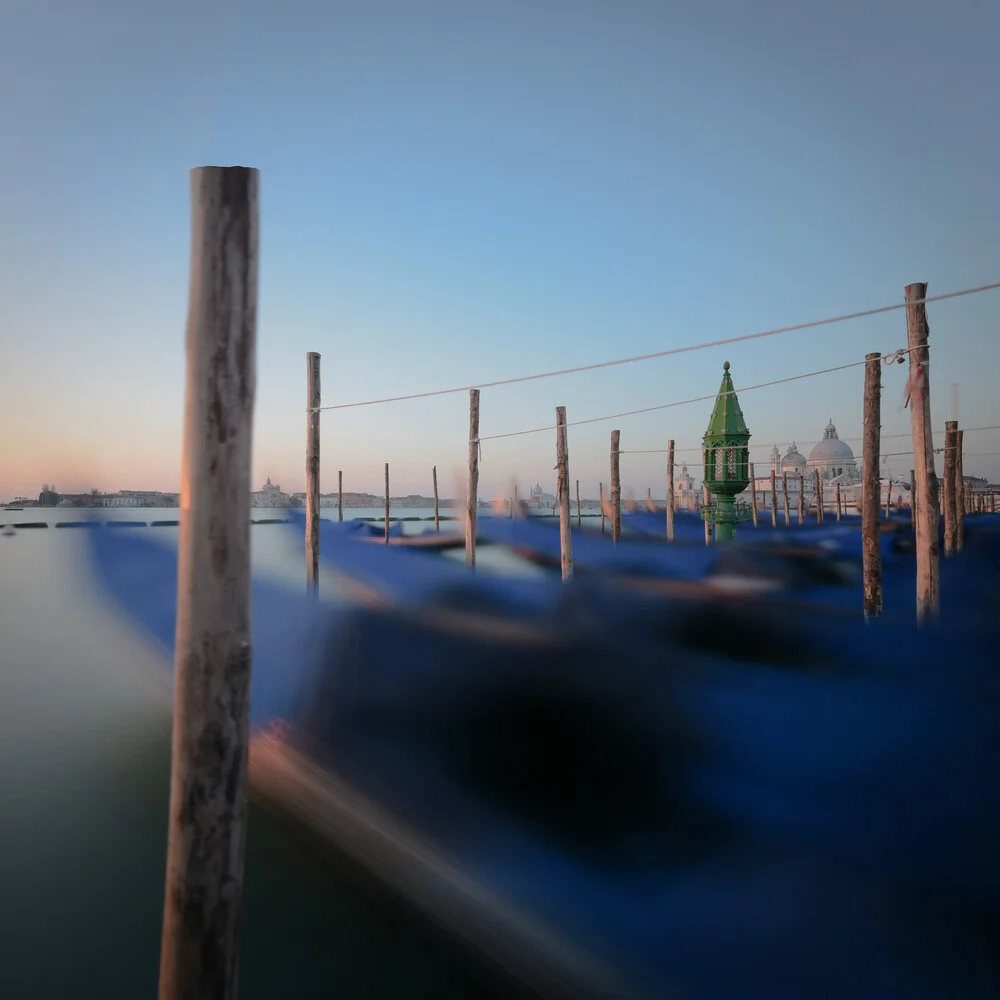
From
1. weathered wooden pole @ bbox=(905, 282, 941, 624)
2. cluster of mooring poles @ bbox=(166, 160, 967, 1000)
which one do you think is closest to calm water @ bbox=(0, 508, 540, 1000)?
cluster of mooring poles @ bbox=(166, 160, 967, 1000)

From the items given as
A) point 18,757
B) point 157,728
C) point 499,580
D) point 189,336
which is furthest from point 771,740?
point 18,757

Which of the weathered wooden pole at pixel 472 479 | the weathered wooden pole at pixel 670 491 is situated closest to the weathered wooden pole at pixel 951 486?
the weathered wooden pole at pixel 670 491

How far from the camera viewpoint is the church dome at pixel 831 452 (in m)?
98.2

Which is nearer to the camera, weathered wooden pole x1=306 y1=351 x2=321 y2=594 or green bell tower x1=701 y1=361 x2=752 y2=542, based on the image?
weathered wooden pole x1=306 y1=351 x2=321 y2=594

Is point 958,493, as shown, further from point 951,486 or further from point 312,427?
point 312,427

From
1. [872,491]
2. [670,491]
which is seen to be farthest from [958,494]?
[872,491]

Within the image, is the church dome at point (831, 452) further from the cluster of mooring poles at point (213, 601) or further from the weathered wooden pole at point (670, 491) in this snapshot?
the cluster of mooring poles at point (213, 601)

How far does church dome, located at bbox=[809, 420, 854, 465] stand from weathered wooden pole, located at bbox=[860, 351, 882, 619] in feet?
323

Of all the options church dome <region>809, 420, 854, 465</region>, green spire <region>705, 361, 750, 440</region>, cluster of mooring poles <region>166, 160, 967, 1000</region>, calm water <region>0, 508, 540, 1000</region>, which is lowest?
calm water <region>0, 508, 540, 1000</region>

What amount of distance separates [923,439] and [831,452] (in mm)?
105500

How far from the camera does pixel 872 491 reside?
793 centimetres

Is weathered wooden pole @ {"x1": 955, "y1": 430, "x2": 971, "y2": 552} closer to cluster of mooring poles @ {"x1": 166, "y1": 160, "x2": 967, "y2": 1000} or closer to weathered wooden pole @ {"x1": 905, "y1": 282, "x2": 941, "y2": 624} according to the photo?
weathered wooden pole @ {"x1": 905, "y1": 282, "x2": 941, "y2": 624}

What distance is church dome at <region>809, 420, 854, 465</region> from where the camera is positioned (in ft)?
322

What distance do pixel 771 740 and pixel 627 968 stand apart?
167 centimetres
